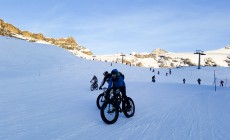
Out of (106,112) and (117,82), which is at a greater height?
(117,82)

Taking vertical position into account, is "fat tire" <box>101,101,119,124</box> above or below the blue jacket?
below

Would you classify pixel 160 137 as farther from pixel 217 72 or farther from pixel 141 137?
pixel 217 72

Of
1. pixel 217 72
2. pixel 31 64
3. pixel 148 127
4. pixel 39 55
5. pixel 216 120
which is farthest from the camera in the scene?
pixel 217 72

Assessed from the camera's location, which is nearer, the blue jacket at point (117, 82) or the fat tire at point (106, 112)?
the fat tire at point (106, 112)

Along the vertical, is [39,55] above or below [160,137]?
above

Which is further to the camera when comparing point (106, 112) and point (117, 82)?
point (117, 82)

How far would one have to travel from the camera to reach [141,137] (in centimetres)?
816

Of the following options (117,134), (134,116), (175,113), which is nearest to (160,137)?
(117,134)

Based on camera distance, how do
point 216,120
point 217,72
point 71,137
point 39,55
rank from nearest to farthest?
point 71,137, point 216,120, point 39,55, point 217,72

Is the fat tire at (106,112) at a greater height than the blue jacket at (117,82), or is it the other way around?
the blue jacket at (117,82)

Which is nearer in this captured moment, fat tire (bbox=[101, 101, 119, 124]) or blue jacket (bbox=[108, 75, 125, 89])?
fat tire (bbox=[101, 101, 119, 124])

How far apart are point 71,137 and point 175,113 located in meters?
5.87

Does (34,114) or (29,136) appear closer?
(29,136)

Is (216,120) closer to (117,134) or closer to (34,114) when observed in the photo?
(117,134)
